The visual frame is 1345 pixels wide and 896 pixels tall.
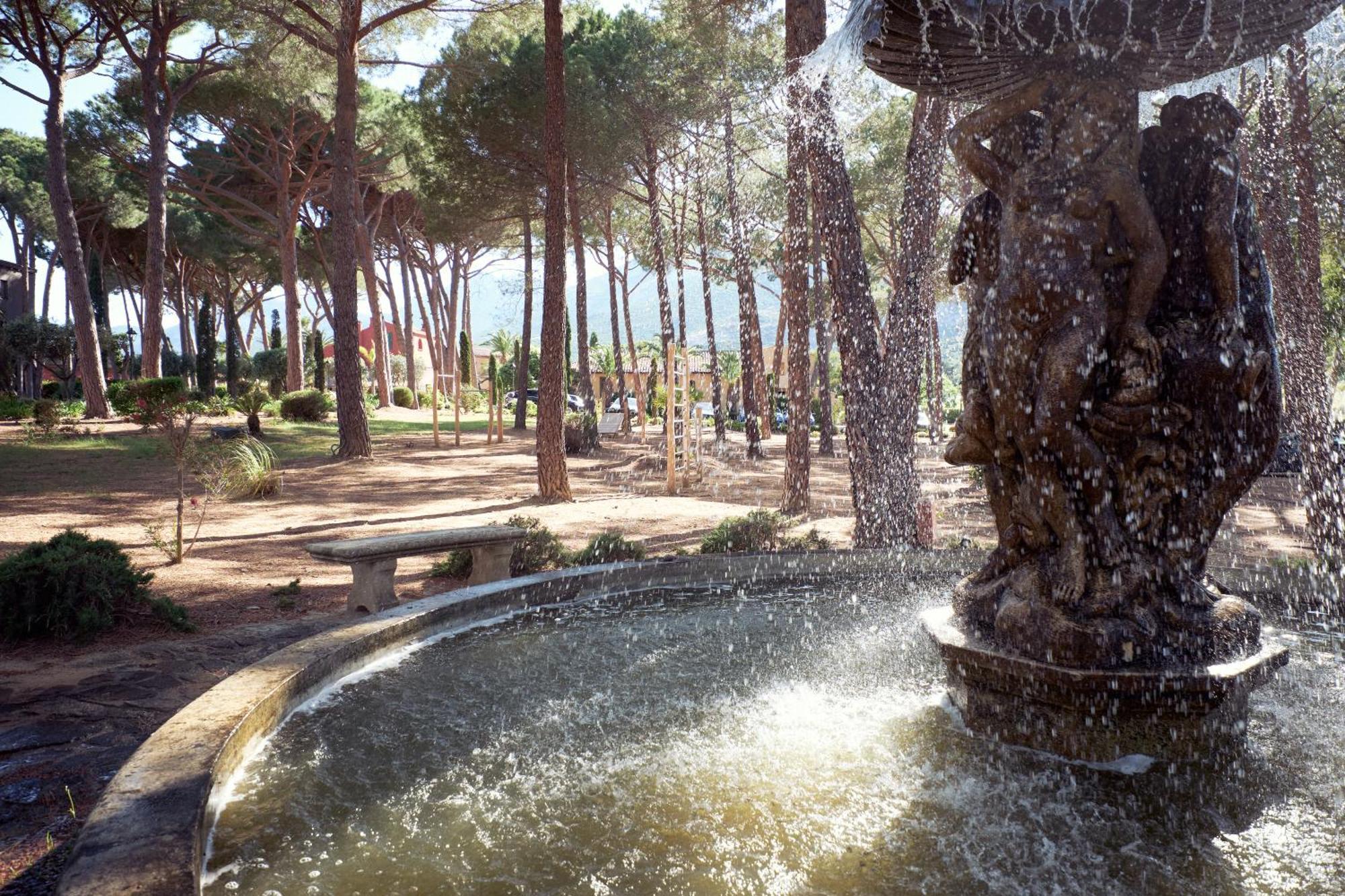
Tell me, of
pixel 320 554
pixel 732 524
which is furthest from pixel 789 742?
pixel 732 524

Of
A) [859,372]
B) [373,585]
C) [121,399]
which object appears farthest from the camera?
[121,399]

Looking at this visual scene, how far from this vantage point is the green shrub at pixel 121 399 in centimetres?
1767

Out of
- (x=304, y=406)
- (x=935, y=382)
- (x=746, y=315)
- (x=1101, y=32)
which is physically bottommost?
(x=304, y=406)

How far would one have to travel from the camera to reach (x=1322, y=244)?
15.8 meters

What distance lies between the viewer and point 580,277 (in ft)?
71.7

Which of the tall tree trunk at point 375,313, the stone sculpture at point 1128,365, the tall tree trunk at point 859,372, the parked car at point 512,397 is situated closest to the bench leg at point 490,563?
the tall tree trunk at point 859,372

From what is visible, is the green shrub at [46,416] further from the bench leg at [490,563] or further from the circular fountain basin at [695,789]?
the circular fountain basin at [695,789]

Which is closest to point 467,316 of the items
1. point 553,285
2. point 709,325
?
point 709,325

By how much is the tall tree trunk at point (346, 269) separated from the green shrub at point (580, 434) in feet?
14.3

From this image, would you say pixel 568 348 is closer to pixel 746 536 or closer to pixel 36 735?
pixel 746 536

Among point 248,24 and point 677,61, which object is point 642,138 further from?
point 248,24

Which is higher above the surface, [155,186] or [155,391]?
[155,186]

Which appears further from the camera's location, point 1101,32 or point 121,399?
point 121,399

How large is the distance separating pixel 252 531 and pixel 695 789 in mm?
7821
